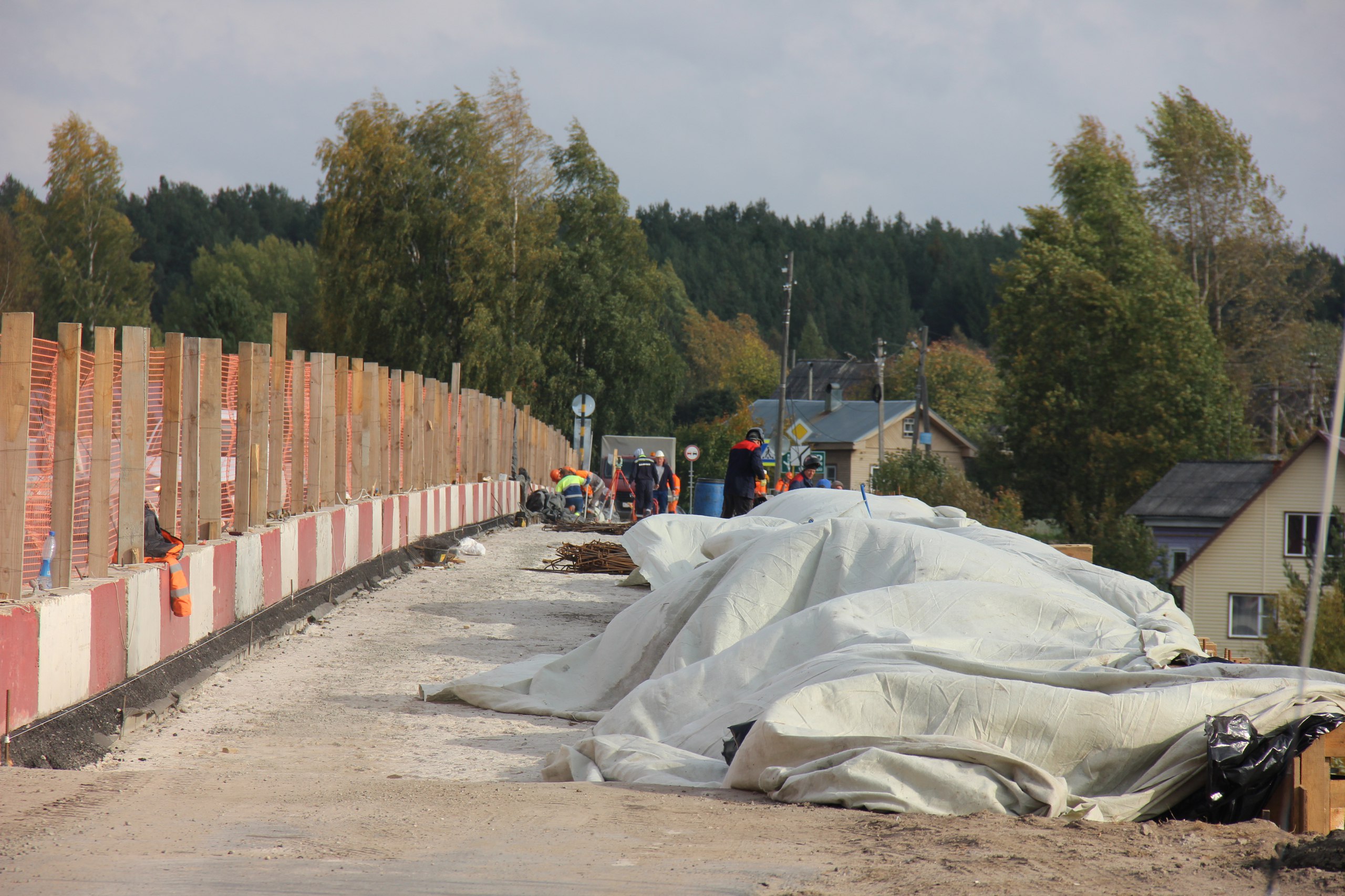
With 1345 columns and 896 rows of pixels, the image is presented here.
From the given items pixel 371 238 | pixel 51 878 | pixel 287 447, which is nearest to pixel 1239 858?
pixel 51 878

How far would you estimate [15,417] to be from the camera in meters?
6.33

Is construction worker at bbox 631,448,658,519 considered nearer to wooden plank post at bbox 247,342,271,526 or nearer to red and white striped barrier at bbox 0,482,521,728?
red and white striped barrier at bbox 0,482,521,728

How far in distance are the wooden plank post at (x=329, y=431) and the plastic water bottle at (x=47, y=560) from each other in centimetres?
566

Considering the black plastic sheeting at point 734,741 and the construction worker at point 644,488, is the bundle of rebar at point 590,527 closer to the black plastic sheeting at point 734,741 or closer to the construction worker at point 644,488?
the construction worker at point 644,488

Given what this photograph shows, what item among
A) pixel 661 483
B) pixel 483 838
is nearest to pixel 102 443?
pixel 483 838

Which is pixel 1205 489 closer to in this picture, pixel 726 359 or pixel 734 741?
pixel 734 741

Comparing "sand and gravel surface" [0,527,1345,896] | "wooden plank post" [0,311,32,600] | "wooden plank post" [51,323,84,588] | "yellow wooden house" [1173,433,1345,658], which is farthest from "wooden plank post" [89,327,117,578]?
"yellow wooden house" [1173,433,1345,658]

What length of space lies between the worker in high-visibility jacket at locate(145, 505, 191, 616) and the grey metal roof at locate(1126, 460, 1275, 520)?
4793 centimetres

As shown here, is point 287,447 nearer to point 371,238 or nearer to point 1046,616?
point 1046,616

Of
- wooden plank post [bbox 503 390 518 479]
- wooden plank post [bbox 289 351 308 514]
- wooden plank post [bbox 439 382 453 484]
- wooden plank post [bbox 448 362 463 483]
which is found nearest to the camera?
wooden plank post [bbox 289 351 308 514]

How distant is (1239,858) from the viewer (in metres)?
4.41

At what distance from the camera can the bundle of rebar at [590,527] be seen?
26016 millimetres

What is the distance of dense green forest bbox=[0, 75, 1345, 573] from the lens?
154ft

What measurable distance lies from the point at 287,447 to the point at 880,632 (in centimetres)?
688
